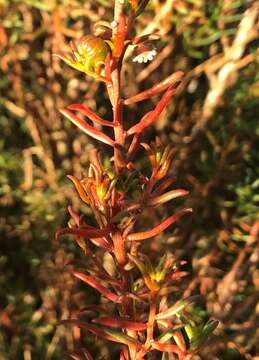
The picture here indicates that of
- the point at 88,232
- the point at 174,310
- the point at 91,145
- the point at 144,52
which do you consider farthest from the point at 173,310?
the point at 91,145

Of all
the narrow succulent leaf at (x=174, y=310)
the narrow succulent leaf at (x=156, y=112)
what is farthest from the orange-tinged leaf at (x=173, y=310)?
the narrow succulent leaf at (x=156, y=112)

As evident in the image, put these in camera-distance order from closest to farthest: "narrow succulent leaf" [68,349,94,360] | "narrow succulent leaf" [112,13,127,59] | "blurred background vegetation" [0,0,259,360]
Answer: "narrow succulent leaf" [112,13,127,59], "narrow succulent leaf" [68,349,94,360], "blurred background vegetation" [0,0,259,360]

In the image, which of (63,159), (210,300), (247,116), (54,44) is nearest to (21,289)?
(63,159)

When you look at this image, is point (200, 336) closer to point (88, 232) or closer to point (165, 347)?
point (165, 347)

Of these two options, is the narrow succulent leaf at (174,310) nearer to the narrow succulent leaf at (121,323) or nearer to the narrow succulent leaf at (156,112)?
the narrow succulent leaf at (121,323)

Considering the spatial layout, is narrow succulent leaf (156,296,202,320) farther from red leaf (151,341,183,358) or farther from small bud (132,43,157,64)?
small bud (132,43,157,64)

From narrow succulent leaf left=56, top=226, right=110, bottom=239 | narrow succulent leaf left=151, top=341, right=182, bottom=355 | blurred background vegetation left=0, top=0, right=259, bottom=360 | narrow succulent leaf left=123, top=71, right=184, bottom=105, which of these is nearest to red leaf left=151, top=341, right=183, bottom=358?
narrow succulent leaf left=151, top=341, right=182, bottom=355

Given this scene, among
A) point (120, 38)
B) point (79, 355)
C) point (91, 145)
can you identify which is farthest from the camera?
point (91, 145)

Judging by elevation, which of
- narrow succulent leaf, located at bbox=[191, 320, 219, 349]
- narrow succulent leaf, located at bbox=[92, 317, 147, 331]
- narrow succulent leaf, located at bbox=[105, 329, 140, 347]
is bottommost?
narrow succulent leaf, located at bbox=[191, 320, 219, 349]

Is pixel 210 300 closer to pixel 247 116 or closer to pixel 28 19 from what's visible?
pixel 247 116
